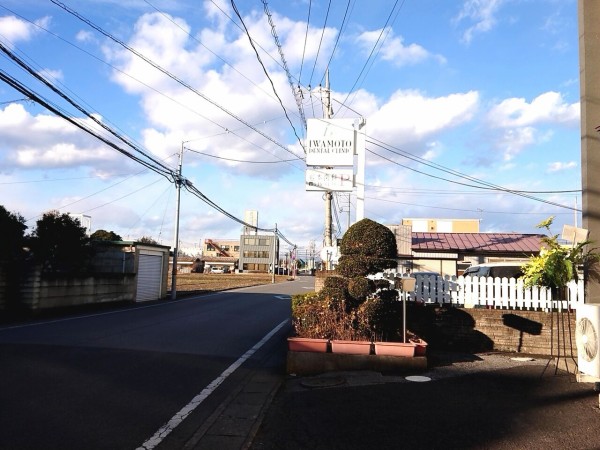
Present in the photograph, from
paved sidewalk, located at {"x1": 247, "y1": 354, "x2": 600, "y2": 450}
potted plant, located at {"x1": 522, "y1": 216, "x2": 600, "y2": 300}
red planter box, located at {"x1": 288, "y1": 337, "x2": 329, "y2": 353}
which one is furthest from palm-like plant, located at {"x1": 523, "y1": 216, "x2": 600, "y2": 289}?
red planter box, located at {"x1": 288, "y1": 337, "x2": 329, "y2": 353}

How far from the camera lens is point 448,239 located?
28.1 m

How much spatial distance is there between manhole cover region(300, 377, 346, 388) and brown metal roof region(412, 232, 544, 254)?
1909 centimetres

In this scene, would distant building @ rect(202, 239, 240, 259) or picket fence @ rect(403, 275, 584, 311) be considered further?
distant building @ rect(202, 239, 240, 259)

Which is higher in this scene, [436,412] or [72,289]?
[72,289]

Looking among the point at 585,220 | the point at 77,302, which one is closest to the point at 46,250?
A: the point at 77,302

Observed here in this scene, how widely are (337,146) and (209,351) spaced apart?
35.5 ft

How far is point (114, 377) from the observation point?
7289 mm

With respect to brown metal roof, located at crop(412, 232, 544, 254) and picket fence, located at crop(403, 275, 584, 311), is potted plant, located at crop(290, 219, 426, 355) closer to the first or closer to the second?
picket fence, located at crop(403, 275, 584, 311)

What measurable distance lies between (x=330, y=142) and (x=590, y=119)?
10.6 metres

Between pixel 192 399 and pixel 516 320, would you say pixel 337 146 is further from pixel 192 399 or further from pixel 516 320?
pixel 192 399

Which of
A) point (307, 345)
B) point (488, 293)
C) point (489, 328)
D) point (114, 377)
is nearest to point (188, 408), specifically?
point (114, 377)

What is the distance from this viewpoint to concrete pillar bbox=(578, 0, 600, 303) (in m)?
9.01

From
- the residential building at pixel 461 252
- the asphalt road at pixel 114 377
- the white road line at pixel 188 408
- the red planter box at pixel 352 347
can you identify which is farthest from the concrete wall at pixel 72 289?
the residential building at pixel 461 252

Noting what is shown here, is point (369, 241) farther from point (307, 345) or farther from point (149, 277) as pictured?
point (149, 277)
